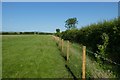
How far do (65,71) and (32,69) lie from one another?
1.90 meters

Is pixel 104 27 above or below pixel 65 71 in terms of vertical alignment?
above

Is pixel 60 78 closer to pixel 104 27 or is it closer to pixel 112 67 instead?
pixel 112 67

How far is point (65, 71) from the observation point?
13625mm

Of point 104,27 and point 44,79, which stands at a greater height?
point 104,27

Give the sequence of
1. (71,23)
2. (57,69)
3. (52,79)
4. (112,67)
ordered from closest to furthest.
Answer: (112,67)
(52,79)
(57,69)
(71,23)

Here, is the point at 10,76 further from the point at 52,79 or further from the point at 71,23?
the point at 71,23

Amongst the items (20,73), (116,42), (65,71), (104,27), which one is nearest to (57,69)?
(65,71)

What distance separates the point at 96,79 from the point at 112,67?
5.87 feet

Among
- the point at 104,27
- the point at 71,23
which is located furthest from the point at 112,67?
the point at 71,23

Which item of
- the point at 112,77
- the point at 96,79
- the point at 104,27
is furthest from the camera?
the point at 104,27

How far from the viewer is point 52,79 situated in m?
11.7

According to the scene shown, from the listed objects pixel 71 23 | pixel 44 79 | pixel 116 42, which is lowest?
pixel 44 79

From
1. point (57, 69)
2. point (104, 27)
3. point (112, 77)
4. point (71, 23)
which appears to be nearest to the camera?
point (112, 77)

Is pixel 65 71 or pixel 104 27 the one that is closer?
pixel 65 71
